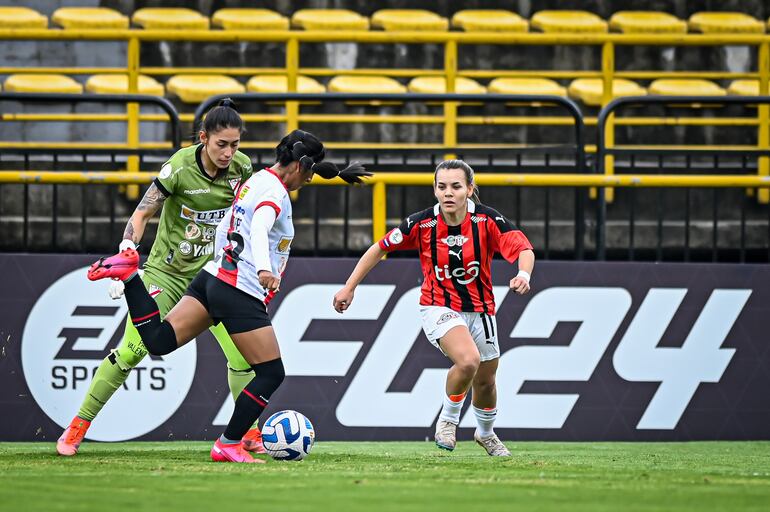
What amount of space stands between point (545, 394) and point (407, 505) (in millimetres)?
4733

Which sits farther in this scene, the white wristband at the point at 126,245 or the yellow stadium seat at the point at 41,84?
the yellow stadium seat at the point at 41,84

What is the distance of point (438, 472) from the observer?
259 inches

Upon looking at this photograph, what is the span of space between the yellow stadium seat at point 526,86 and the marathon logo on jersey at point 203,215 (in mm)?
7257

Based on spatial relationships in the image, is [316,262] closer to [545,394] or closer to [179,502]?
[545,394]

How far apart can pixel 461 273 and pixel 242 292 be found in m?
1.61

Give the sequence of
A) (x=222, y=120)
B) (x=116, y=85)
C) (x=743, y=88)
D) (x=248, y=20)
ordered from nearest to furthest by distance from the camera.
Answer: (x=222, y=120)
(x=116, y=85)
(x=743, y=88)
(x=248, y=20)

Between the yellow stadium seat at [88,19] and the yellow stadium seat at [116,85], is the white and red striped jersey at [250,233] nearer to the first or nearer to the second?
the yellow stadium seat at [116,85]

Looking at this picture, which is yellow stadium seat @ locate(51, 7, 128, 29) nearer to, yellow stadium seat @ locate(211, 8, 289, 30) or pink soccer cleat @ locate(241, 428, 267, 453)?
yellow stadium seat @ locate(211, 8, 289, 30)

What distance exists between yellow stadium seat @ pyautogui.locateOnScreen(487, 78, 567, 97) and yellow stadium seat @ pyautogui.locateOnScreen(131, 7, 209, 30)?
141 inches

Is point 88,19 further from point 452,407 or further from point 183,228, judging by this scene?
point 452,407

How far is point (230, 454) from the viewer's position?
23.6ft

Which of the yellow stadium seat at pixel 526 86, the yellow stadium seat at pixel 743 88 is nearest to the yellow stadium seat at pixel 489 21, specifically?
the yellow stadium seat at pixel 526 86

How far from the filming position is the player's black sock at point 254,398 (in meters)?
7.16

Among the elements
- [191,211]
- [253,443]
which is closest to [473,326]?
[253,443]
